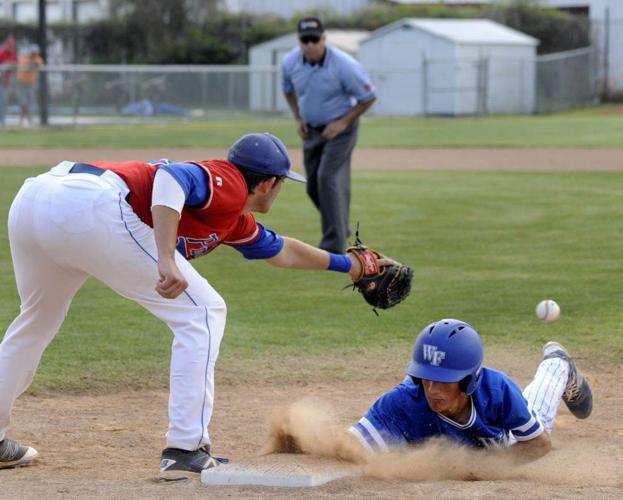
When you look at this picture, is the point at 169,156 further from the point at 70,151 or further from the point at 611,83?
the point at 611,83

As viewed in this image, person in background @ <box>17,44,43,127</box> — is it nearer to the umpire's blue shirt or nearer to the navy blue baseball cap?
the umpire's blue shirt

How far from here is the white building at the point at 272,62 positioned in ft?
105

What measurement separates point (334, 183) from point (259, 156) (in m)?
5.66

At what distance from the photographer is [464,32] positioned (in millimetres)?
36500

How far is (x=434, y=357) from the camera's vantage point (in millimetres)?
4672

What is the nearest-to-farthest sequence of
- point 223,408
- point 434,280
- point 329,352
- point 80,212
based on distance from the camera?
point 80,212
point 223,408
point 329,352
point 434,280

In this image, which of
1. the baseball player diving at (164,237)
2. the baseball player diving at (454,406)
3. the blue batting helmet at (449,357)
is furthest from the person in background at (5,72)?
the blue batting helmet at (449,357)

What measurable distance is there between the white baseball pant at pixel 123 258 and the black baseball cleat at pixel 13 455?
3.18ft

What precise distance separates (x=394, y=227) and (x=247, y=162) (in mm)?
8014

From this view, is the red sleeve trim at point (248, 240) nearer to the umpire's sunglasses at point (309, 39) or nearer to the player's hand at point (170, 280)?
the player's hand at point (170, 280)

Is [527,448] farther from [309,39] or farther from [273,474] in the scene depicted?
[309,39]

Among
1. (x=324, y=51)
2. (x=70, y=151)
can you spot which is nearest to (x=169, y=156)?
(x=70, y=151)

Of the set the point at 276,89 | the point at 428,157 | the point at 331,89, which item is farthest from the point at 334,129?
the point at 276,89

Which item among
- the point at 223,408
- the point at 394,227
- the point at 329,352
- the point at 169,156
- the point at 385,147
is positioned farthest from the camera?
the point at 385,147
